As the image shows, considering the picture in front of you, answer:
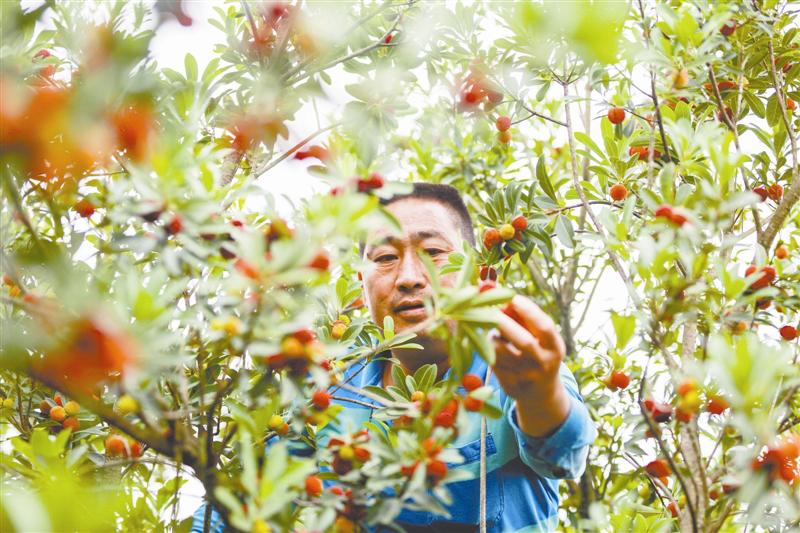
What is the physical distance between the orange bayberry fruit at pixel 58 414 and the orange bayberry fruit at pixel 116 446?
0.47 m

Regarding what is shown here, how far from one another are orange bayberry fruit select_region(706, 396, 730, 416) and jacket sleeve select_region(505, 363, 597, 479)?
262 millimetres

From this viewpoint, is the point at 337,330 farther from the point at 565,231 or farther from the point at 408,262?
the point at 565,231

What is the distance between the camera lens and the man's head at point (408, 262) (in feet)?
5.93

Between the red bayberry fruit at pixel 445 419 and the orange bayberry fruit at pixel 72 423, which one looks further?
the orange bayberry fruit at pixel 72 423

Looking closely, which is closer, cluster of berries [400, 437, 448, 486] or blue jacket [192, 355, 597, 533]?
cluster of berries [400, 437, 448, 486]

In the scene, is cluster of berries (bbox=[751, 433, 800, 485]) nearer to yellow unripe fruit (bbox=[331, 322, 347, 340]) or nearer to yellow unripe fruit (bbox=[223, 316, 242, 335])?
yellow unripe fruit (bbox=[223, 316, 242, 335])

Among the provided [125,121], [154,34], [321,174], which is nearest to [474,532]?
[321,174]

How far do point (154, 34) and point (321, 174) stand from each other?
0.43 metres

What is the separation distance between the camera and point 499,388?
5.61 feet

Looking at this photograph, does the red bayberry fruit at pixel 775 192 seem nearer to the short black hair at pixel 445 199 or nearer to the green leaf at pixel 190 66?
the short black hair at pixel 445 199

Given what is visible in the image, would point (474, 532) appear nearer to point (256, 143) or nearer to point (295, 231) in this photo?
point (295, 231)

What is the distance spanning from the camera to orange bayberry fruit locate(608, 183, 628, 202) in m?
1.56

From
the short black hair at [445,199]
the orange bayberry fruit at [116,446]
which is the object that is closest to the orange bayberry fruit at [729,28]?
the short black hair at [445,199]

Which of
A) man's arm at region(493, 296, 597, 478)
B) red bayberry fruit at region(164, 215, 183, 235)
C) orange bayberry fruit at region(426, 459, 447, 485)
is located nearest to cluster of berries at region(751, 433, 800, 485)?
man's arm at region(493, 296, 597, 478)
